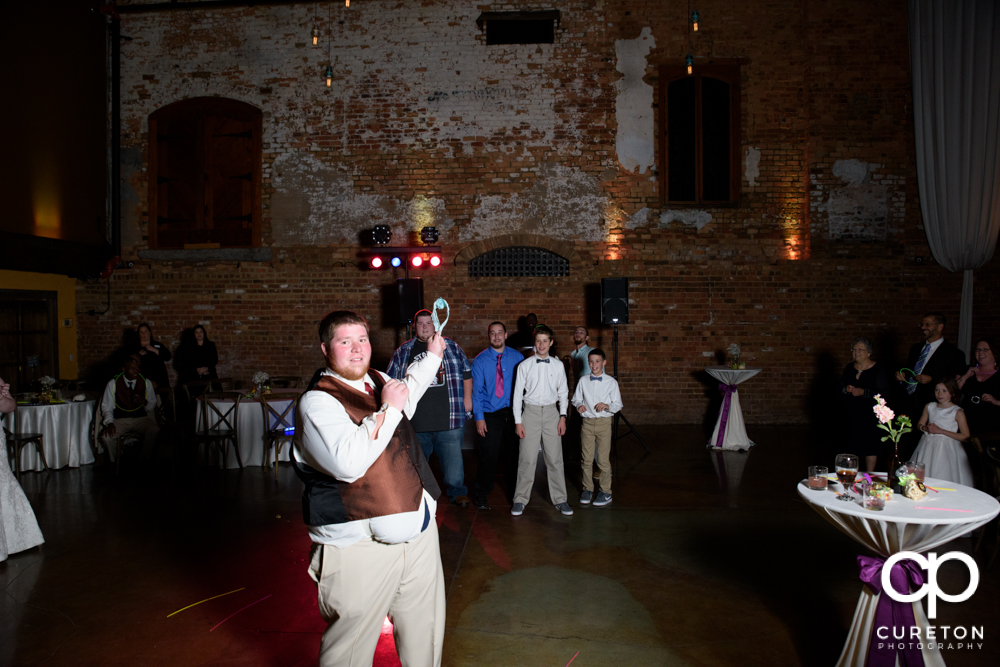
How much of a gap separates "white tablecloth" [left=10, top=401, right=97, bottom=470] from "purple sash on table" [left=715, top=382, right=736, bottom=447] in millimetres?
7149

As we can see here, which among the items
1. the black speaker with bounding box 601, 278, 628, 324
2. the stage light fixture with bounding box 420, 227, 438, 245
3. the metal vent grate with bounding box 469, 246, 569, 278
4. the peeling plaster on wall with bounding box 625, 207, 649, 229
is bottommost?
the black speaker with bounding box 601, 278, 628, 324

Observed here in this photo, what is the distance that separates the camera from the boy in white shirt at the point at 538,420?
5.11m

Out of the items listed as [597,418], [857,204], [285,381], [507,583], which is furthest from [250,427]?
[857,204]

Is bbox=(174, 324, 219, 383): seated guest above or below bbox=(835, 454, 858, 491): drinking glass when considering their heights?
above

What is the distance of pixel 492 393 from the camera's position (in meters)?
5.40

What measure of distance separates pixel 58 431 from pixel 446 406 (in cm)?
453

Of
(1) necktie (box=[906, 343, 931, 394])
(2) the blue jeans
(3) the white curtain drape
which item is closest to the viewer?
(2) the blue jeans

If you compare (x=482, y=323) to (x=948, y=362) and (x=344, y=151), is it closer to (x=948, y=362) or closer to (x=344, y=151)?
(x=344, y=151)

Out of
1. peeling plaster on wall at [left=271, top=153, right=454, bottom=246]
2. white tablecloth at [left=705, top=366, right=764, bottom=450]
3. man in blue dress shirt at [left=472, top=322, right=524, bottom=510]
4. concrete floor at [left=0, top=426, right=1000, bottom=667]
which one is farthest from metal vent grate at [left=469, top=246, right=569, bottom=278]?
concrete floor at [left=0, top=426, right=1000, bottom=667]

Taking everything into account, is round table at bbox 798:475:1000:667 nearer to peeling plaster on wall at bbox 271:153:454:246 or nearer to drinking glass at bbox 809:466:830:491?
drinking glass at bbox 809:466:830:491

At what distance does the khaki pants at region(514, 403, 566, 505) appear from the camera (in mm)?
5102

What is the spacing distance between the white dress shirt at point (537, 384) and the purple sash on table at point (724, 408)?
320 cm

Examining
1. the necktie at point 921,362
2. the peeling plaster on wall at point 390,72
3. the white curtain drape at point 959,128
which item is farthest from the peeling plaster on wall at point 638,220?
the necktie at point 921,362

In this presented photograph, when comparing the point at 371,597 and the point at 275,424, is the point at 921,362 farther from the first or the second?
the point at 275,424
